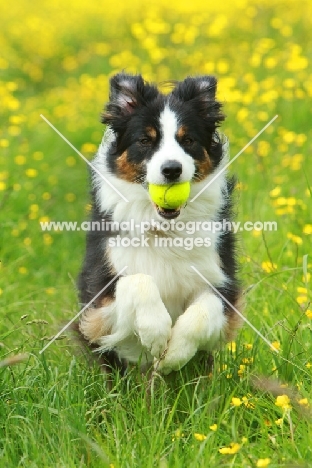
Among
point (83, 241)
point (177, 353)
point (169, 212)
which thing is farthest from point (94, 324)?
point (83, 241)

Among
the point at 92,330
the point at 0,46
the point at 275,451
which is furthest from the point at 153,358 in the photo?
the point at 0,46

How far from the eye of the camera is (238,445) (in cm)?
308

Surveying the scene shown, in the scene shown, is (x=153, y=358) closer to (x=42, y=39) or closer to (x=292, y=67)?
(x=292, y=67)

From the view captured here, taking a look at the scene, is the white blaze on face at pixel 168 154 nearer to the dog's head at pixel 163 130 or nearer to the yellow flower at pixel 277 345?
the dog's head at pixel 163 130

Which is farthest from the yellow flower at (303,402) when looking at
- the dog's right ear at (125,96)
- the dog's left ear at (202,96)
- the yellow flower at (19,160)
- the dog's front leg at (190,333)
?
the yellow flower at (19,160)

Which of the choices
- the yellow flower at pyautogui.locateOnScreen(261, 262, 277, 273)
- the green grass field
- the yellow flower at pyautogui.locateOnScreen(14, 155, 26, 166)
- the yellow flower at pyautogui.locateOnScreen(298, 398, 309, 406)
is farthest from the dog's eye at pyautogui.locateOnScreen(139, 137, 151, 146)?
the yellow flower at pyautogui.locateOnScreen(14, 155, 26, 166)

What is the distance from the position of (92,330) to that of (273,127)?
4299mm

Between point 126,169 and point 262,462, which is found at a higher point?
point 126,169

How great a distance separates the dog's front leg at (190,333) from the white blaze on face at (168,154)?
65 centimetres

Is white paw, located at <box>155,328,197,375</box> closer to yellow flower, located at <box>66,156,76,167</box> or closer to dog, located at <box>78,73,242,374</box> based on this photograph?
dog, located at <box>78,73,242,374</box>

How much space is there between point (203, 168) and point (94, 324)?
1.00 meters

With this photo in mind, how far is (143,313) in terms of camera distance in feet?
12.3

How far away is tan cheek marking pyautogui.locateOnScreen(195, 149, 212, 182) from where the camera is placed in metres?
4.06

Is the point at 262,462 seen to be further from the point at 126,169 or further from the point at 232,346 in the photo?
the point at 126,169
